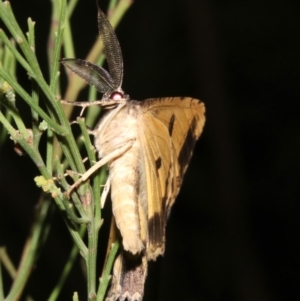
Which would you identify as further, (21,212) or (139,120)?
(21,212)

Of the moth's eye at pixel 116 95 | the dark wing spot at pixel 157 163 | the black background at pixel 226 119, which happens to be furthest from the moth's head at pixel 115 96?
the black background at pixel 226 119

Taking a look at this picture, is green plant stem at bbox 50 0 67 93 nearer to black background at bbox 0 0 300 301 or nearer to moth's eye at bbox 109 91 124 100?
moth's eye at bbox 109 91 124 100

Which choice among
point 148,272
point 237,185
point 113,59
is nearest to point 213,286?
point 237,185

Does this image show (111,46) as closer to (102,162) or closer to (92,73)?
(92,73)

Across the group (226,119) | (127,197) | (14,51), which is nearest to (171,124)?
(127,197)

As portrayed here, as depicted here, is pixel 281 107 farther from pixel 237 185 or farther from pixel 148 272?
pixel 148 272

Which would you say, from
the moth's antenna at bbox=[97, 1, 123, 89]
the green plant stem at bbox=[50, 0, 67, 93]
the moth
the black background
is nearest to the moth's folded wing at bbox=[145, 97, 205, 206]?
the moth
